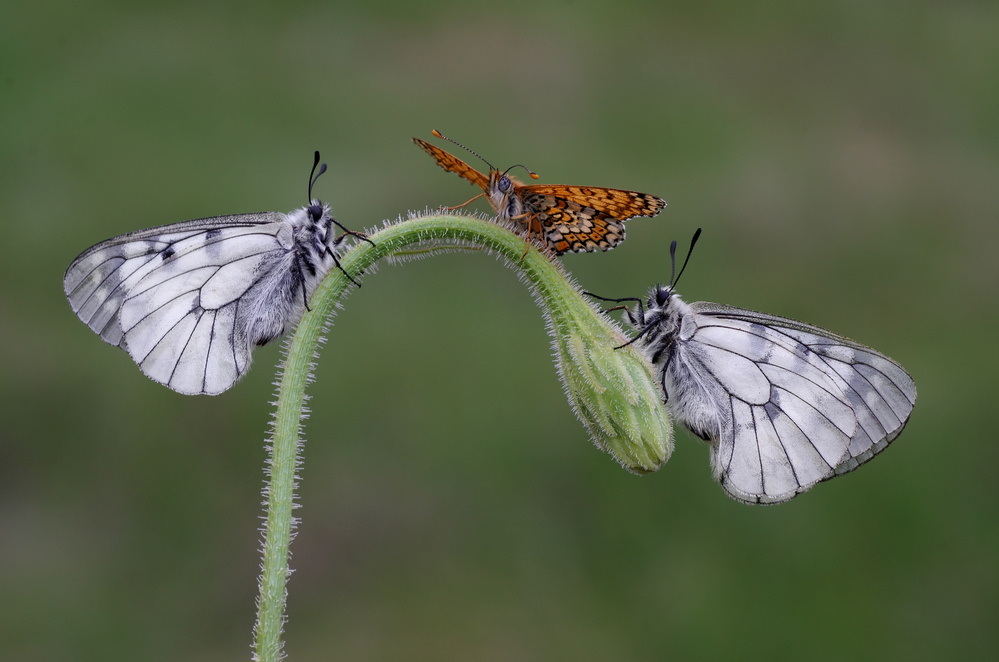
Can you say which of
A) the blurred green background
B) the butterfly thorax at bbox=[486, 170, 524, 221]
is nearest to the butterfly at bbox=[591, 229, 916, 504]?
the butterfly thorax at bbox=[486, 170, 524, 221]

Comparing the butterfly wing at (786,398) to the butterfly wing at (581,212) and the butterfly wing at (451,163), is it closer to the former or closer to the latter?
the butterfly wing at (581,212)

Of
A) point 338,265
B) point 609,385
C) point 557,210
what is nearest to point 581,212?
point 557,210

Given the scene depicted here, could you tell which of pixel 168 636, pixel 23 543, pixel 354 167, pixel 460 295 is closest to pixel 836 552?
pixel 460 295

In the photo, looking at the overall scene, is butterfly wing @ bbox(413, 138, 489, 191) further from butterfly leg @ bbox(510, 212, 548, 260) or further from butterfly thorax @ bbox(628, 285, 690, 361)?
butterfly thorax @ bbox(628, 285, 690, 361)

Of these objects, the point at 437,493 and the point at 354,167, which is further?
the point at 354,167

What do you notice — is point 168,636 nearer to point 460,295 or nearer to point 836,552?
point 460,295

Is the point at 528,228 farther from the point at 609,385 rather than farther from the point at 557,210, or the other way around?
the point at 609,385

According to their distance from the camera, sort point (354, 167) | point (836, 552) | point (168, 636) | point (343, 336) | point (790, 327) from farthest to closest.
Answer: point (354, 167) < point (343, 336) < point (836, 552) < point (168, 636) < point (790, 327)

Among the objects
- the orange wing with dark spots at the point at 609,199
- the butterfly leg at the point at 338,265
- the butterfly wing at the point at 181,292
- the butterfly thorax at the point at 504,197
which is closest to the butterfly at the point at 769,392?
the orange wing with dark spots at the point at 609,199
